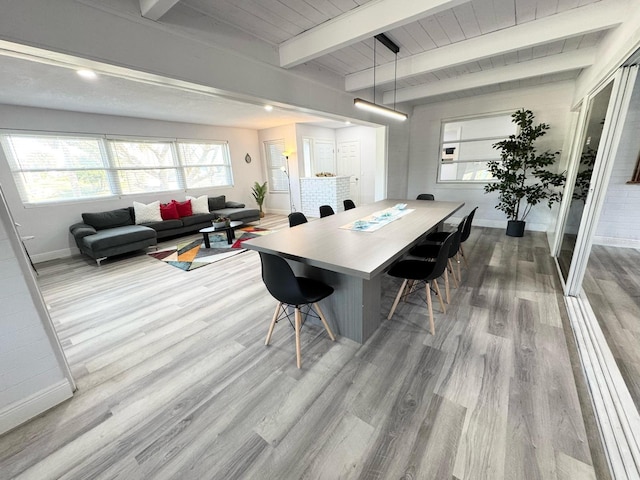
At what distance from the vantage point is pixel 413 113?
18.7ft

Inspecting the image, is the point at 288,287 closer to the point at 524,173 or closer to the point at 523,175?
the point at 523,175

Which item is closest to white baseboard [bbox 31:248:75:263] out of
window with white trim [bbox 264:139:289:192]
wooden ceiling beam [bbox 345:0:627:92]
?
window with white trim [bbox 264:139:289:192]

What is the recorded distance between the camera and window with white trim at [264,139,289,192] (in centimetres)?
728

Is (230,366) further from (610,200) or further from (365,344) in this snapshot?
(610,200)

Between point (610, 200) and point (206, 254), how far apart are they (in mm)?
6262

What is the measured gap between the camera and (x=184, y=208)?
18.8ft

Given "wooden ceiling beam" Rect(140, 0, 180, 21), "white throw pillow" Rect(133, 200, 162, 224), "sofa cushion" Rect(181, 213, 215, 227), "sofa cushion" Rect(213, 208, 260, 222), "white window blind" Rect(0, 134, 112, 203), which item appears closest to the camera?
"wooden ceiling beam" Rect(140, 0, 180, 21)

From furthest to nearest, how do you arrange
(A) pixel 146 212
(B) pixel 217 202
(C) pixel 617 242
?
1. (B) pixel 217 202
2. (A) pixel 146 212
3. (C) pixel 617 242

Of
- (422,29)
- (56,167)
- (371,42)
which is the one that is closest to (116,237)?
(56,167)

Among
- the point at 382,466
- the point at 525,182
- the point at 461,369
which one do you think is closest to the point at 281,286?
the point at 382,466

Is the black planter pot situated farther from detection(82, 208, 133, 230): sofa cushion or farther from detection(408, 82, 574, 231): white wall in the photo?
detection(82, 208, 133, 230): sofa cushion

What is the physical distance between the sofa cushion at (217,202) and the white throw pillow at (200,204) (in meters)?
0.21

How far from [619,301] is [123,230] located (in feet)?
21.9

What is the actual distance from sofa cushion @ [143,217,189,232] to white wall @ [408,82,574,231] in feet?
17.3
